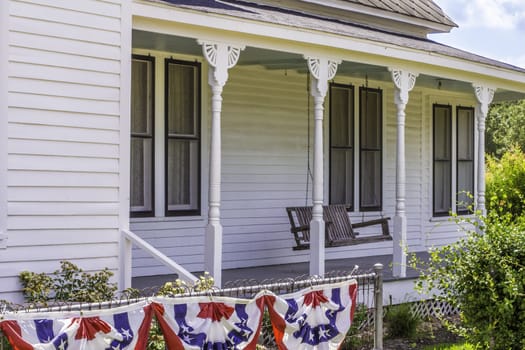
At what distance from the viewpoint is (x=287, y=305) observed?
6.98m

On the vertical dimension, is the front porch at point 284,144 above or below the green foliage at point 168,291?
above

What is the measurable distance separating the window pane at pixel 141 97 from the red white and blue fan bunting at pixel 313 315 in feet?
13.4

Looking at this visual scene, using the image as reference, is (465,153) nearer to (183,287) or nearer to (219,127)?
(219,127)

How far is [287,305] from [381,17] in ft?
30.8

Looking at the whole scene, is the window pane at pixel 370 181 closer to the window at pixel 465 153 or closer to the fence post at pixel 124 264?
the window at pixel 465 153

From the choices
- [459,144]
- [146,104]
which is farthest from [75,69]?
[459,144]

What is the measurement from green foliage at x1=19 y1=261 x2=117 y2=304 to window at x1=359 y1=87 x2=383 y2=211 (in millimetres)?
6550

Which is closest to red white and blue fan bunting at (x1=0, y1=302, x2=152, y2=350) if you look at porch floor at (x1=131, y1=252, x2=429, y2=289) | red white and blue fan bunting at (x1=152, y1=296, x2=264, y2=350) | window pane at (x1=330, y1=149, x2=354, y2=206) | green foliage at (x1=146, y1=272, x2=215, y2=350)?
red white and blue fan bunting at (x1=152, y1=296, x2=264, y2=350)

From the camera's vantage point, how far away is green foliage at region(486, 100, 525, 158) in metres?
42.4

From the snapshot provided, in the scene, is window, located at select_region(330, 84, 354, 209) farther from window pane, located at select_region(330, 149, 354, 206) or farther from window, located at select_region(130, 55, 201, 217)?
window, located at select_region(130, 55, 201, 217)

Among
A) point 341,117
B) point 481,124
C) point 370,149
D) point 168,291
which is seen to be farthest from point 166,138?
point 481,124

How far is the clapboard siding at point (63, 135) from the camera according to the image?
7.90 metres

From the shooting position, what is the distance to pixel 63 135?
819 centimetres

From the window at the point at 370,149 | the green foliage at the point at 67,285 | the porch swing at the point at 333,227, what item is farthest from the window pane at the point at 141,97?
the window at the point at 370,149
